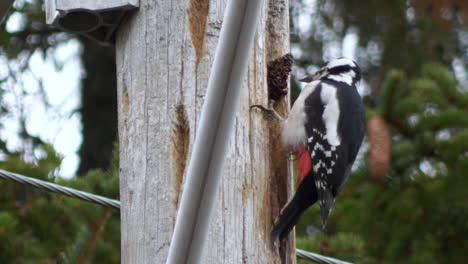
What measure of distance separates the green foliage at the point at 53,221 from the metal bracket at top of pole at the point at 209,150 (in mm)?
2119

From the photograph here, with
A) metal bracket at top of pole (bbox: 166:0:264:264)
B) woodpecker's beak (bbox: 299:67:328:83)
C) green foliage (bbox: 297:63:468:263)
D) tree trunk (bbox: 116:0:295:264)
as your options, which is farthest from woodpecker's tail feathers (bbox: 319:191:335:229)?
green foliage (bbox: 297:63:468:263)

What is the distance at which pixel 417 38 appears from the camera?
7.12 m

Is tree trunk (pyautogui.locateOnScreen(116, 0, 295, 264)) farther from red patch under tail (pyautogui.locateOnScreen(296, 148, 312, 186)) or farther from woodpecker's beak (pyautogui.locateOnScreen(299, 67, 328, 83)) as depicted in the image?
woodpecker's beak (pyautogui.locateOnScreen(299, 67, 328, 83))

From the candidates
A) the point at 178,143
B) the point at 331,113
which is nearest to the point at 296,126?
the point at 331,113

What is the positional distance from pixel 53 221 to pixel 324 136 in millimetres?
1770

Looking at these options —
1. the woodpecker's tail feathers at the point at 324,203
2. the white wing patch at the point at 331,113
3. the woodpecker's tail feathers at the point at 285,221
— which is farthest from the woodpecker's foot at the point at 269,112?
the white wing patch at the point at 331,113

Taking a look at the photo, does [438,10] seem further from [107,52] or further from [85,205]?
[85,205]

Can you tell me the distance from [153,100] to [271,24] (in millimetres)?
658

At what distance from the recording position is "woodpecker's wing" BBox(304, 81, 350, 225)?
329 centimetres

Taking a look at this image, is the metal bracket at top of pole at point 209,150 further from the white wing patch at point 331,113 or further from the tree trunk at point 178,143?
the white wing patch at point 331,113

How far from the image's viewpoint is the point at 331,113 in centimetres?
371

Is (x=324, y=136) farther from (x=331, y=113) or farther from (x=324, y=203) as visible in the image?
(x=324, y=203)

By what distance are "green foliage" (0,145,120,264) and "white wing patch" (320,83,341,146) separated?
1.20 metres

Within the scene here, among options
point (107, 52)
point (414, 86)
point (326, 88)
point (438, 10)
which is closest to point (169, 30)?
point (326, 88)
